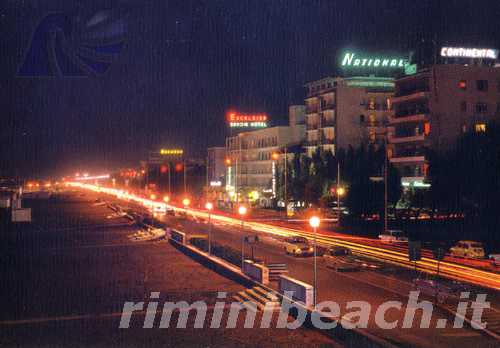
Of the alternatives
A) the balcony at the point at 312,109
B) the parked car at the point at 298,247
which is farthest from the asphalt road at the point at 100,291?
the balcony at the point at 312,109

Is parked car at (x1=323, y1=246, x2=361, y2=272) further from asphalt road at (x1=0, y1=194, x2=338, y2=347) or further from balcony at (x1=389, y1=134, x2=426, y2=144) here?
balcony at (x1=389, y1=134, x2=426, y2=144)

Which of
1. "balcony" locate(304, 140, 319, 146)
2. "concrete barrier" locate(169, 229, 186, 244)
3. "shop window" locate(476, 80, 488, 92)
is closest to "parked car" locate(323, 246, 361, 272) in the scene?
"concrete barrier" locate(169, 229, 186, 244)

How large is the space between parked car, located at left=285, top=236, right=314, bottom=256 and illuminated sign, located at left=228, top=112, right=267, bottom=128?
7489 centimetres

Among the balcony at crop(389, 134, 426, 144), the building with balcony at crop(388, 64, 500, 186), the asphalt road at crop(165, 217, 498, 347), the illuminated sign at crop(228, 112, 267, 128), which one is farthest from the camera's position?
the illuminated sign at crop(228, 112, 267, 128)

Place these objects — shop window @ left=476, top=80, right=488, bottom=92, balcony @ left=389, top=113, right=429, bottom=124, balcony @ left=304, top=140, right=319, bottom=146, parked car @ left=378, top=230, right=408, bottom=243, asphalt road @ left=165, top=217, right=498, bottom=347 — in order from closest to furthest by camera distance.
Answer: asphalt road @ left=165, top=217, right=498, bottom=347 → parked car @ left=378, top=230, right=408, bottom=243 → shop window @ left=476, top=80, right=488, bottom=92 → balcony @ left=389, top=113, right=429, bottom=124 → balcony @ left=304, top=140, right=319, bottom=146

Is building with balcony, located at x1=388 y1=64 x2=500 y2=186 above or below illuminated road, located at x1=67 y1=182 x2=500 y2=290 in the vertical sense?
above

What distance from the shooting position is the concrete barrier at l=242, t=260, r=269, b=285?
2614cm

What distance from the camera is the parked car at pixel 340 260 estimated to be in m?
30.3

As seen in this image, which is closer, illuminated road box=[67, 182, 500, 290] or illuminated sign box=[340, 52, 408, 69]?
illuminated road box=[67, 182, 500, 290]

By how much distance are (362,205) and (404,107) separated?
16862 millimetres

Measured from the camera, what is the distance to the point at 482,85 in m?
64.8

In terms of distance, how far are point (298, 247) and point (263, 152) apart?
62976mm

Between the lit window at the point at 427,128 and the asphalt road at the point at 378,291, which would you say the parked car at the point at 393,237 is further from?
the lit window at the point at 427,128

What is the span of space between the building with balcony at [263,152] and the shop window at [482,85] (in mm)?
29964
